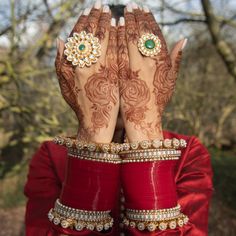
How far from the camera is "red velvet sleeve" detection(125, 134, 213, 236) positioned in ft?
4.78

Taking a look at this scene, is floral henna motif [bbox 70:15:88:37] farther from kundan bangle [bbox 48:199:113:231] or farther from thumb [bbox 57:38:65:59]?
kundan bangle [bbox 48:199:113:231]

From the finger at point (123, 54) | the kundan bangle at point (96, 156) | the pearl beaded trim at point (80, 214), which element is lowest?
the pearl beaded trim at point (80, 214)

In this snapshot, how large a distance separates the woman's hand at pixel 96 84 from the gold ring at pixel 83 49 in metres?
0.02

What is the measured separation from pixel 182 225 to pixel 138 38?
0.66 meters

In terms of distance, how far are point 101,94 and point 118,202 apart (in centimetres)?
46

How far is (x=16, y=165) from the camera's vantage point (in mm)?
8156

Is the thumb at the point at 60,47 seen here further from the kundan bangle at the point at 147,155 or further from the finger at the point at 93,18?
the kundan bangle at the point at 147,155

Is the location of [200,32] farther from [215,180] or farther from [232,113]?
[232,113]

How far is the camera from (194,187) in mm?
1562

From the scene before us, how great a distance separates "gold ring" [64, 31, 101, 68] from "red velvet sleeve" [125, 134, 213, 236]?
50cm

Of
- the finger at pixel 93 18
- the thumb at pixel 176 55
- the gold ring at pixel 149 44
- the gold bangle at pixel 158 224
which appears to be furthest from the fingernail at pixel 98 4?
the gold bangle at pixel 158 224

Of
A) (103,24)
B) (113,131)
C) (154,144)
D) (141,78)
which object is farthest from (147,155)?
(103,24)

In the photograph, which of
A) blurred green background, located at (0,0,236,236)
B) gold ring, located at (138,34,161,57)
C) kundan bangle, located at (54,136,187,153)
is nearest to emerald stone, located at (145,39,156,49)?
gold ring, located at (138,34,161,57)

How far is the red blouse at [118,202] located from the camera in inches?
58.4
